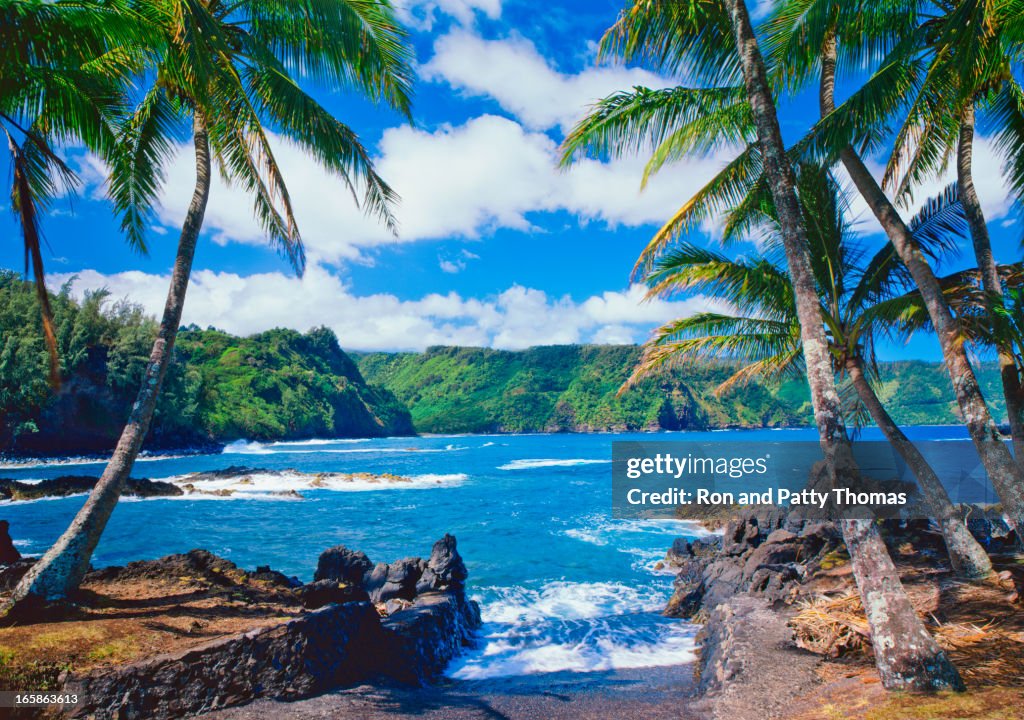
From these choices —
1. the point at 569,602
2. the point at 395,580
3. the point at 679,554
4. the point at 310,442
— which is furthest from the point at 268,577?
the point at 310,442

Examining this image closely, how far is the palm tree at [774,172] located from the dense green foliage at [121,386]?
106 feet

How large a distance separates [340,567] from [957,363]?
9494 mm

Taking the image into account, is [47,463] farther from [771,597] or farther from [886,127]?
[886,127]

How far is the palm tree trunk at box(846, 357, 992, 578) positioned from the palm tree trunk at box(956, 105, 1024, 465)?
0.85m

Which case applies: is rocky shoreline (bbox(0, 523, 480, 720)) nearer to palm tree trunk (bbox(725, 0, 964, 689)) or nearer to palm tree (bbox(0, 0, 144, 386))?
palm tree (bbox(0, 0, 144, 386))

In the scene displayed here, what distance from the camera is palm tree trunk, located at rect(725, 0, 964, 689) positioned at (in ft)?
11.9

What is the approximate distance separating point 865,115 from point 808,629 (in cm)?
531

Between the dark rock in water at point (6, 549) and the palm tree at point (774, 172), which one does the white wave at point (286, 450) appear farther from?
the palm tree at point (774, 172)

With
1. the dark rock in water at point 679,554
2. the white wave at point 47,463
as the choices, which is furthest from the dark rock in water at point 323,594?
the white wave at point 47,463

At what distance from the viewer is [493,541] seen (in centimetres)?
1647

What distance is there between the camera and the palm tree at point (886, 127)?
207 inches

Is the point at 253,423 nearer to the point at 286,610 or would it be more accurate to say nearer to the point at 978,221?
the point at 286,610

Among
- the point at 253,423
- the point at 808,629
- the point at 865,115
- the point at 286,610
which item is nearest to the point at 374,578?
the point at 286,610

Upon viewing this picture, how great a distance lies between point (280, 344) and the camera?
317 feet
